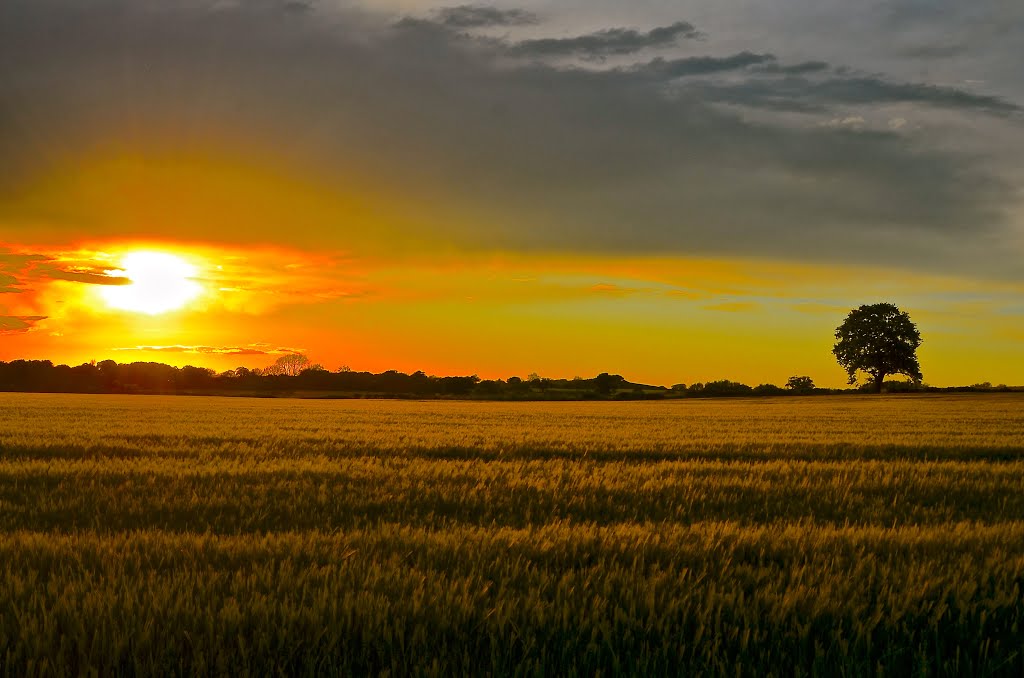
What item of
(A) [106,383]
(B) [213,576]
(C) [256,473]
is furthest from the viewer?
(A) [106,383]

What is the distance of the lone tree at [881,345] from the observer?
317 ft

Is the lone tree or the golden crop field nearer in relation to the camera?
the golden crop field

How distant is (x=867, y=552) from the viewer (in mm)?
6574

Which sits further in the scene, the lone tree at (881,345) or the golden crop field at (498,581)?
the lone tree at (881,345)

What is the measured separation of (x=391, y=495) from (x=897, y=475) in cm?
966

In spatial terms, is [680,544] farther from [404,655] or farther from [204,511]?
[204,511]

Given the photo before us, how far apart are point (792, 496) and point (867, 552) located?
197 inches

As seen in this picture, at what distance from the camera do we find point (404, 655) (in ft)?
12.5

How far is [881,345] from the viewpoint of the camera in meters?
97.2

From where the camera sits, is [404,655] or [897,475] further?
[897,475]

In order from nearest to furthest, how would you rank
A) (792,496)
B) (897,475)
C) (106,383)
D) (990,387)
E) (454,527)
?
1. (454,527)
2. (792,496)
3. (897,475)
4. (990,387)
5. (106,383)

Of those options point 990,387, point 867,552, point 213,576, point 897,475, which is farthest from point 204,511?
point 990,387

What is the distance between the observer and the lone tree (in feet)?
317

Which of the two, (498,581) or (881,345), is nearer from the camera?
(498,581)
